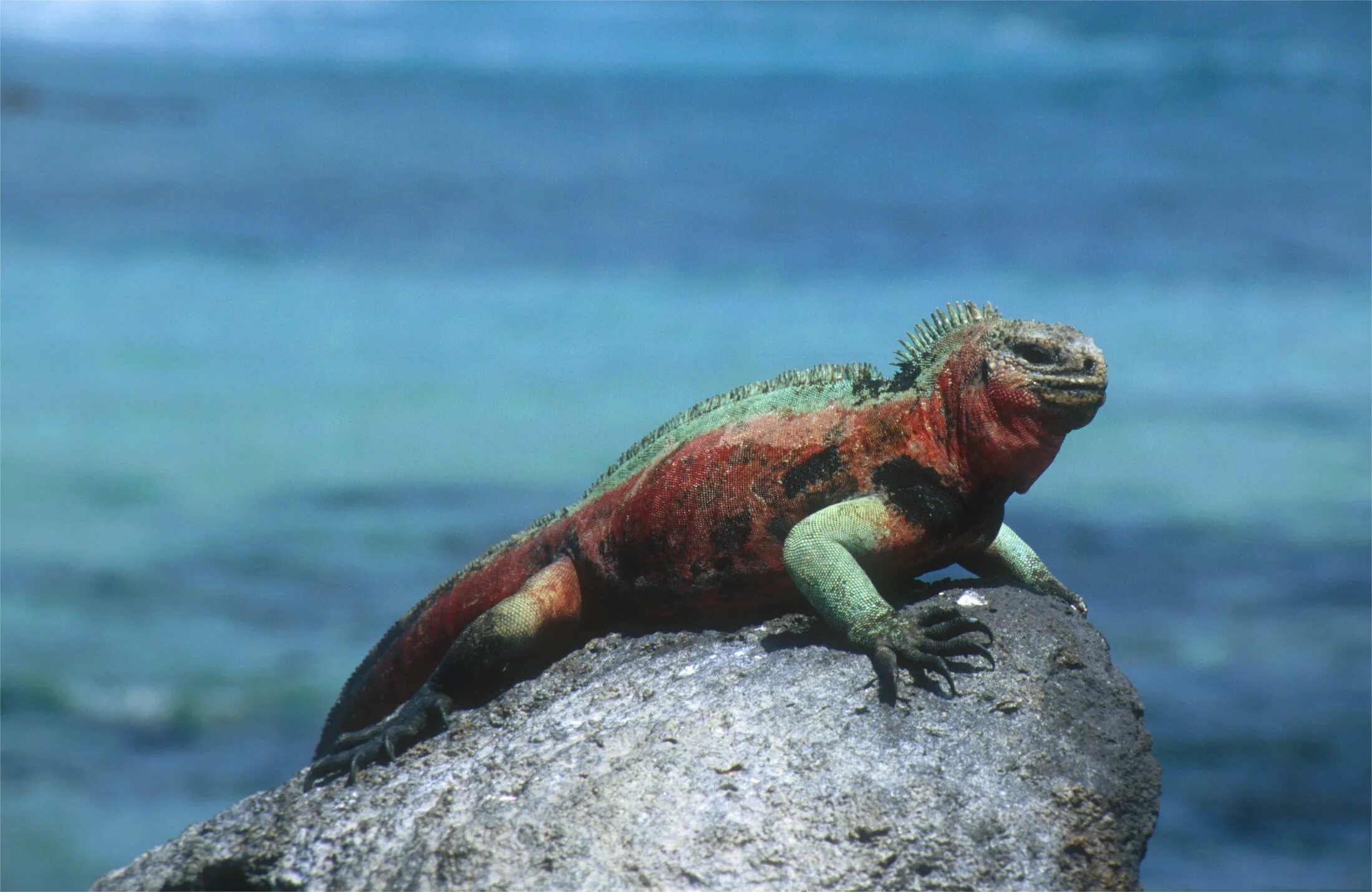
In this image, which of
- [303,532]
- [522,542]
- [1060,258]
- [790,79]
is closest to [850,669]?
[522,542]

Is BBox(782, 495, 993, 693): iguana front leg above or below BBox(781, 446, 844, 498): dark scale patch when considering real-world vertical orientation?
below

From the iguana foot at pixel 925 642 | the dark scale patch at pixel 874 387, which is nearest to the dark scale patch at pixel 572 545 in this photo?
the dark scale patch at pixel 874 387

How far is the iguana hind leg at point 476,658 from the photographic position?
5922 millimetres

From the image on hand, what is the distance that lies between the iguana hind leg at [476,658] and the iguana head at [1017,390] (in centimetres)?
150

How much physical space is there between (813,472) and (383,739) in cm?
178

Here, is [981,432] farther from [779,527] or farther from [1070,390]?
[779,527]

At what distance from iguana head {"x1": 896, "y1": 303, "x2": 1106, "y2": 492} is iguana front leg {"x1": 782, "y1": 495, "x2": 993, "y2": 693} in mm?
476

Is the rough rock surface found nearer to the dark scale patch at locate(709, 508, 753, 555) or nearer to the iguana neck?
the dark scale patch at locate(709, 508, 753, 555)

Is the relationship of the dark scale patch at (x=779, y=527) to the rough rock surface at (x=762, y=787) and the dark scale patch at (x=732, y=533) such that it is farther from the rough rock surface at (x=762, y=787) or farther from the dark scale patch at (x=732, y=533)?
the rough rock surface at (x=762, y=787)

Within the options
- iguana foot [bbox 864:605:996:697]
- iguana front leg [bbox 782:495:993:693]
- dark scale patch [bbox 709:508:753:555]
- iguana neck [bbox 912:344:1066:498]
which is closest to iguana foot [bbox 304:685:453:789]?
dark scale patch [bbox 709:508:753:555]

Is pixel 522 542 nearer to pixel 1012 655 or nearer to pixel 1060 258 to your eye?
pixel 1012 655

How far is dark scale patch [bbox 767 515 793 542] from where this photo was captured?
223 inches

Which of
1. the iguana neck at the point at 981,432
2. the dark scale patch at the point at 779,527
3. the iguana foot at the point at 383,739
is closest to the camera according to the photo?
the iguana neck at the point at 981,432

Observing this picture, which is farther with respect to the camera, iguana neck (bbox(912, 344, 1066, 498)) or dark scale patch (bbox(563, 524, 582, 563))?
dark scale patch (bbox(563, 524, 582, 563))
